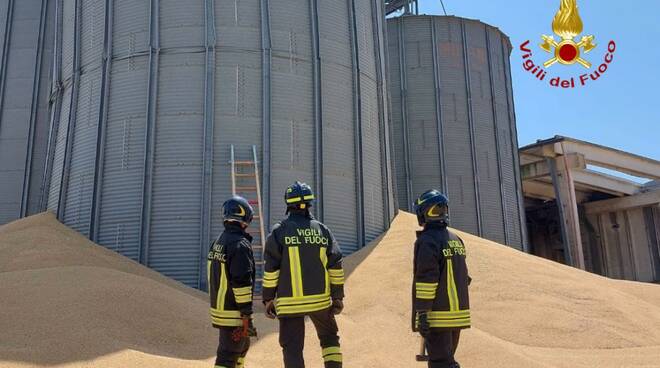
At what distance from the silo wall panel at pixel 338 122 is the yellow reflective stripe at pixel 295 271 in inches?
386

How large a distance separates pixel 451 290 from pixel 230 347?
2.29 metres

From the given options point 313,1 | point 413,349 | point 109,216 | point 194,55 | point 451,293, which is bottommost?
point 413,349

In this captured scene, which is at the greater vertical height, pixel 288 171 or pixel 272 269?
pixel 288 171

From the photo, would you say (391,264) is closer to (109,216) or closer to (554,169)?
(109,216)

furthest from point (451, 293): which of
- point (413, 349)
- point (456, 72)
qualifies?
point (456, 72)

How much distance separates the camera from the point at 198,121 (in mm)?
15727

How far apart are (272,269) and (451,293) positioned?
180 cm

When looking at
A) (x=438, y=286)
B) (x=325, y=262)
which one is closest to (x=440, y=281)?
(x=438, y=286)

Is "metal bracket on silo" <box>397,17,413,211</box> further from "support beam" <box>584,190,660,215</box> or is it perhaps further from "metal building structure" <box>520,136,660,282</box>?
"support beam" <box>584,190,660,215</box>

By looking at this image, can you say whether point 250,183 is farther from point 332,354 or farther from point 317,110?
point 332,354

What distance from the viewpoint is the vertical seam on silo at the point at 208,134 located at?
15.0 m

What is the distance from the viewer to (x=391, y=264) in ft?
46.2

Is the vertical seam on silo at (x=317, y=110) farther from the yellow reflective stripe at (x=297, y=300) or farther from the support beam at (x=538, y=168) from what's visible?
the support beam at (x=538, y=168)

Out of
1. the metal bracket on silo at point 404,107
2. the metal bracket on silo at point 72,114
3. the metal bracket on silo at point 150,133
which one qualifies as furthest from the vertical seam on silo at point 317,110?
the metal bracket on silo at point 404,107
